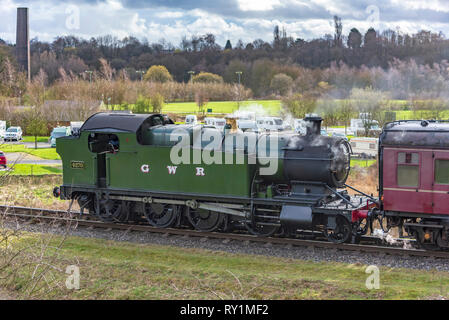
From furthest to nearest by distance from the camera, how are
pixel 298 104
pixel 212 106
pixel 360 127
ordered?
pixel 212 106 < pixel 360 127 < pixel 298 104

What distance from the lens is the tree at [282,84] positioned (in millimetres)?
46094

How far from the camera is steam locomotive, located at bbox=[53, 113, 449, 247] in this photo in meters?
14.6

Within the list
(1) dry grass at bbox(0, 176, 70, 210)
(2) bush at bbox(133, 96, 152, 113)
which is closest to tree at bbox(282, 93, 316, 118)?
(1) dry grass at bbox(0, 176, 70, 210)

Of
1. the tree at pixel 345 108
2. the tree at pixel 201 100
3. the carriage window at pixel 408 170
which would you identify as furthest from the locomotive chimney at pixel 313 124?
the tree at pixel 201 100

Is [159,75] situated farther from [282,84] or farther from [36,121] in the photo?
[282,84]

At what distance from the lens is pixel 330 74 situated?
47281mm

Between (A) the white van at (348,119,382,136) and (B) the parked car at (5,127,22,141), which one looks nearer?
(A) the white van at (348,119,382,136)

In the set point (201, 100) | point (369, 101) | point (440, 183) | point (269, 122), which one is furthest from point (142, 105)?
point (440, 183)

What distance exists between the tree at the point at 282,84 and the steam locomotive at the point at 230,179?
2871 cm

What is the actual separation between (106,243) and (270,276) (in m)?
6.21

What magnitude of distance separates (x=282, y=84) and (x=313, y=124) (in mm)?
32196

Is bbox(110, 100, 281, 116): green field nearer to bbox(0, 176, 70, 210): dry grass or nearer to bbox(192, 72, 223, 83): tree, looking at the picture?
bbox(192, 72, 223, 83): tree

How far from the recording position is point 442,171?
1369 centimetres

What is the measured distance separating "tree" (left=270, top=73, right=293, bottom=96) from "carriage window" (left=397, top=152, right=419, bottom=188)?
103 ft
